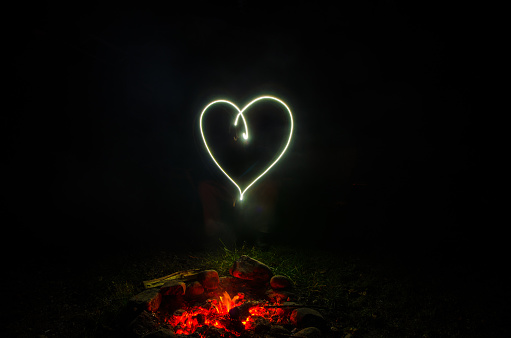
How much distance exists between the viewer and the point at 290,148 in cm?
800

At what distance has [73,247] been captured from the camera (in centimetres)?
570

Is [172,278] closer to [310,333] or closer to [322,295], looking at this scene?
[310,333]

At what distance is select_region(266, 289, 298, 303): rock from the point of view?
3.91 metres

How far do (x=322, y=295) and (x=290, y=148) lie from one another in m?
4.62

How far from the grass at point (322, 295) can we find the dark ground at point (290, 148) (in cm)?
6

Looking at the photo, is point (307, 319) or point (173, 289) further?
point (173, 289)

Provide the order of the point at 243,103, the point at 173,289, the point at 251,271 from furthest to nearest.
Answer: the point at 243,103, the point at 251,271, the point at 173,289

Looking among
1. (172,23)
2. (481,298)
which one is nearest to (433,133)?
(481,298)

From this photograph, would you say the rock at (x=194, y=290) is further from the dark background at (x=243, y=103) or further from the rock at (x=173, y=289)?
the dark background at (x=243, y=103)

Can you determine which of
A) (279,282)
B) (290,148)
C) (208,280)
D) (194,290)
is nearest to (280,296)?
(279,282)

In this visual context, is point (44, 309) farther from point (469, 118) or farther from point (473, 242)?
point (469, 118)

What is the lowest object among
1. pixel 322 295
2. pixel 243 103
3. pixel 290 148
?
pixel 322 295

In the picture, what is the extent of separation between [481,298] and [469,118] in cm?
522

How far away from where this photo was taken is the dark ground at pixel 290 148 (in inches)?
214
